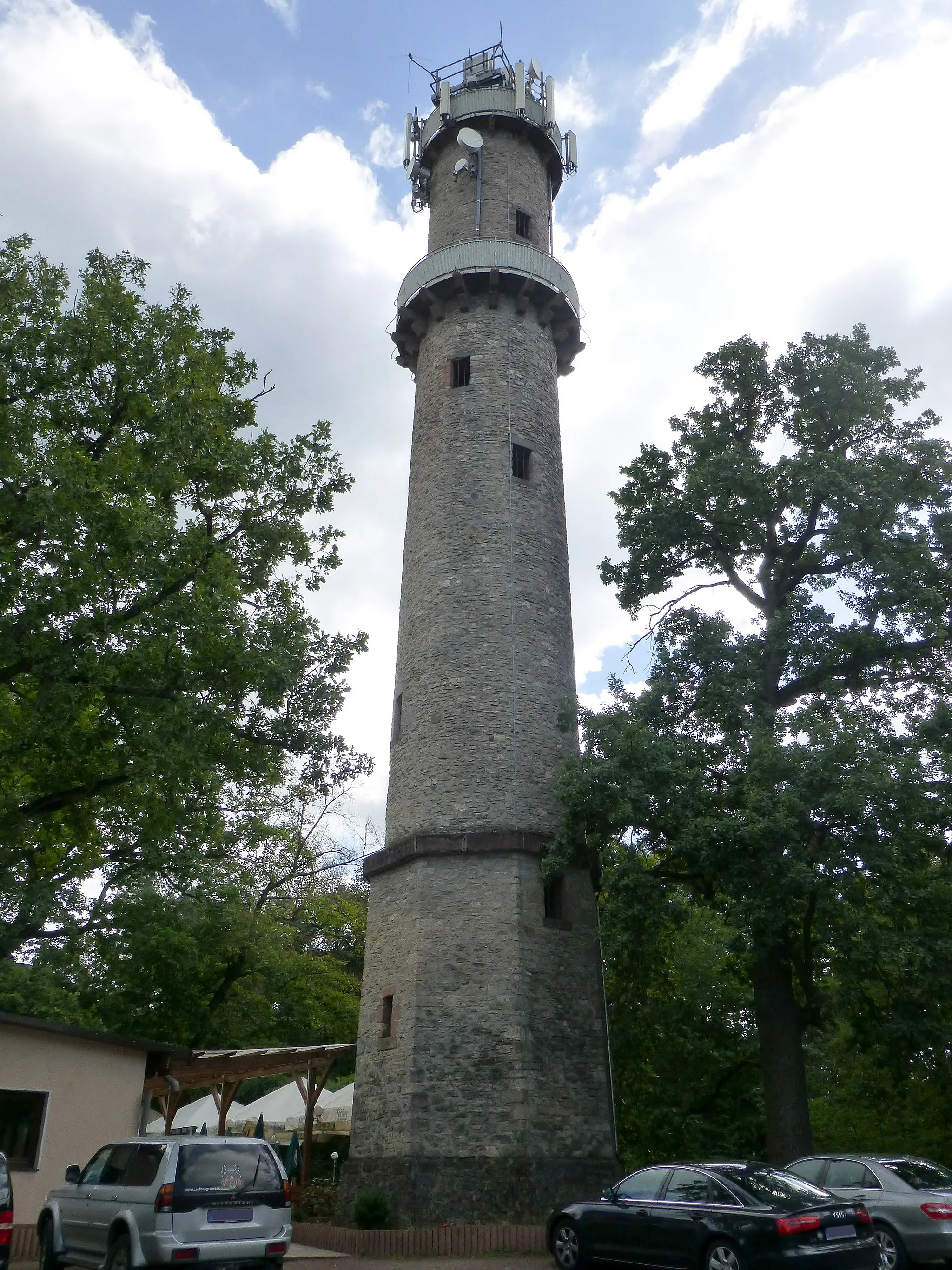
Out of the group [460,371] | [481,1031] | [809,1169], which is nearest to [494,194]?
[460,371]

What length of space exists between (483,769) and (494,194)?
14528 mm

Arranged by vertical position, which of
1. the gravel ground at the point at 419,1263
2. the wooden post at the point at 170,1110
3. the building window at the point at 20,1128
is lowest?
the gravel ground at the point at 419,1263

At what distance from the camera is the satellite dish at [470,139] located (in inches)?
973

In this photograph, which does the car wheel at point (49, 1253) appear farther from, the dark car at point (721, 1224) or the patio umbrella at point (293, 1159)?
the patio umbrella at point (293, 1159)

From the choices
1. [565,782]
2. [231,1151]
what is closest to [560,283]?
[565,782]

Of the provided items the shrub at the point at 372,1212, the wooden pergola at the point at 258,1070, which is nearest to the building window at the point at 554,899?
the wooden pergola at the point at 258,1070

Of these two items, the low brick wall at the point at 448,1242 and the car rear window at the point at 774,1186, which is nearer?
the car rear window at the point at 774,1186

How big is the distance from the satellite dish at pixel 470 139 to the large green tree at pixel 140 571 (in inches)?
496

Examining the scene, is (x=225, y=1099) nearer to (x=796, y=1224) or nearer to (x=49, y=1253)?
(x=49, y=1253)

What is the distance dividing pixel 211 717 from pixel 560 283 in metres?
15.6

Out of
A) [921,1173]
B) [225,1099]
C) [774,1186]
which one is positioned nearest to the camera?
[774,1186]

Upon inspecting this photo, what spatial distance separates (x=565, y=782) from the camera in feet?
56.2

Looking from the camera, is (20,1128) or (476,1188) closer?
(20,1128)

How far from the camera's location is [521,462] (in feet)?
72.0
